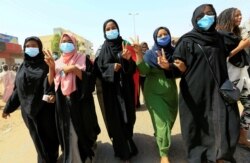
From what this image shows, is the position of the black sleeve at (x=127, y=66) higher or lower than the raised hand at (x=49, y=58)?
lower

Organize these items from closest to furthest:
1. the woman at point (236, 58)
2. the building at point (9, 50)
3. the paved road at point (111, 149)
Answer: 1. the woman at point (236, 58)
2. the paved road at point (111, 149)
3. the building at point (9, 50)

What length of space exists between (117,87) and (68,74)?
69 cm

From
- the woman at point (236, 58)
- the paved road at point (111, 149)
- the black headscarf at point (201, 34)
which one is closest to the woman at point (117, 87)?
the paved road at point (111, 149)

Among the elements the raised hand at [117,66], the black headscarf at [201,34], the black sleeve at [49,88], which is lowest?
the black sleeve at [49,88]

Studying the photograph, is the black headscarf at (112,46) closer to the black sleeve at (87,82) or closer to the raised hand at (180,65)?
the black sleeve at (87,82)

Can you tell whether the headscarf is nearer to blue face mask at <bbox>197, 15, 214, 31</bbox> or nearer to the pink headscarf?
blue face mask at <bbox>197, 15, 214, 31</bbox>

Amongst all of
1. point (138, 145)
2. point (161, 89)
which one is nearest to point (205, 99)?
point (161, 89)

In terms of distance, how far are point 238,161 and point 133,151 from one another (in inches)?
52.2

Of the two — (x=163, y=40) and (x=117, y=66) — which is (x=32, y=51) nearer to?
(x=117, y=66)

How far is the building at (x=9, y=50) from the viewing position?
44.1 meters

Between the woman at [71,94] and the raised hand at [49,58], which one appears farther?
the woman at [71,94]

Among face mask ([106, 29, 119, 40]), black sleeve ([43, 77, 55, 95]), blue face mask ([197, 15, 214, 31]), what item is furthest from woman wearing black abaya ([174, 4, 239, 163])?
black sleeve ([43, 77, 55, 95])

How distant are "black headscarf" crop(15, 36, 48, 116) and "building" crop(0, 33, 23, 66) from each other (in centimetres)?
4229

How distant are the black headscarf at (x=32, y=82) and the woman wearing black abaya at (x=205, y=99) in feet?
5.47
